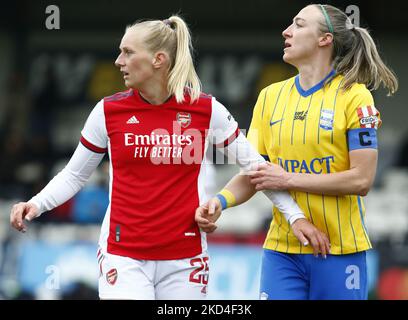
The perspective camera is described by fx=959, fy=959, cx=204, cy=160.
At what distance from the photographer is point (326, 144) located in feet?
15.2

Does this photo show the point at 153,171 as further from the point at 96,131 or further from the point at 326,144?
the point at 326,144

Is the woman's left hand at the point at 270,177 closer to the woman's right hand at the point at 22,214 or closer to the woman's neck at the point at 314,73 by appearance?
the woman's neck at the point at 314,73

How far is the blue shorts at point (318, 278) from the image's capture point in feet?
15.2

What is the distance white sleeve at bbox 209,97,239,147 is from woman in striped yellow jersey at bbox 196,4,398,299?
0.70ft

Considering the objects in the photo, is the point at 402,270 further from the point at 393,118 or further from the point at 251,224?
the point at 393,118

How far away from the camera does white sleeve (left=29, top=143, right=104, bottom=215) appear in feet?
15.5

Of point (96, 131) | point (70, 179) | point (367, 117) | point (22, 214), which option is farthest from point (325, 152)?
point (22, 214)

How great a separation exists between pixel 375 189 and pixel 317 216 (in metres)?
8.87

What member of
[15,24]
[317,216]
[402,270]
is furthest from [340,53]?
[15,24]

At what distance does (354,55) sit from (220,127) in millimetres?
762

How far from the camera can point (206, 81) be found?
49.2ft

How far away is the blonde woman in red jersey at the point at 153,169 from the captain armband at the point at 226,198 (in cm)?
17

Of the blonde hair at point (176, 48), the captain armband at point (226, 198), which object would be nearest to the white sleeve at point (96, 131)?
the blonde hair at point (176, 48)

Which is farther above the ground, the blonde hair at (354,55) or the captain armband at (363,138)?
the blonde hair at (354,55)
